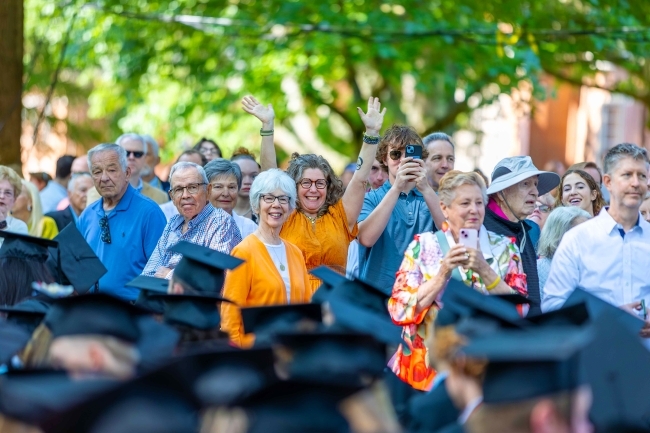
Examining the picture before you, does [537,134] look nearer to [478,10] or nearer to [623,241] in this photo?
[478,10]

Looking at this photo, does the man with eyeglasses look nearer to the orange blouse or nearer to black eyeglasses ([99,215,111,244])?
black eyeglasses ([99,215,111,244])

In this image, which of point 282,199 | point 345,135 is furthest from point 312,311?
point 345,135

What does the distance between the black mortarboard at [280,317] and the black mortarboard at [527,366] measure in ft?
4.82

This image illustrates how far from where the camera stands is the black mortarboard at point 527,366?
3893 mm

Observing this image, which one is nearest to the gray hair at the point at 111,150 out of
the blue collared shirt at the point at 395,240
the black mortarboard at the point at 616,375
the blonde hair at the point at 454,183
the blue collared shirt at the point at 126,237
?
the blue collared shirt at the point at 126,237

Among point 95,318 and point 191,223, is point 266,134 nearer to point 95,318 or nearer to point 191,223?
point 191,223

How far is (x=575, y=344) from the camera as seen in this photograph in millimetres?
4027

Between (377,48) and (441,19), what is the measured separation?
4.31 feet

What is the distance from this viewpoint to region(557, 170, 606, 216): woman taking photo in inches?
347

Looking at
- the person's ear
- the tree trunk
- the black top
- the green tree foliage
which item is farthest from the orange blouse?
the green tree foliage

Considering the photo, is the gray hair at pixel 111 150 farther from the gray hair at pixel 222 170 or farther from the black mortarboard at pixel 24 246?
the black mortarboard at pixel 24 246

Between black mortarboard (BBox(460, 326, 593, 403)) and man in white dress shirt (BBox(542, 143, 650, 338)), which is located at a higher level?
man in white dress shirt (BBox(542, 143, 650, 338))

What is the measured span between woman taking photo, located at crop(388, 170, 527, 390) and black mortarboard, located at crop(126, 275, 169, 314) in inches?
50.7

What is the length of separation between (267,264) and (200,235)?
0.95 meters
